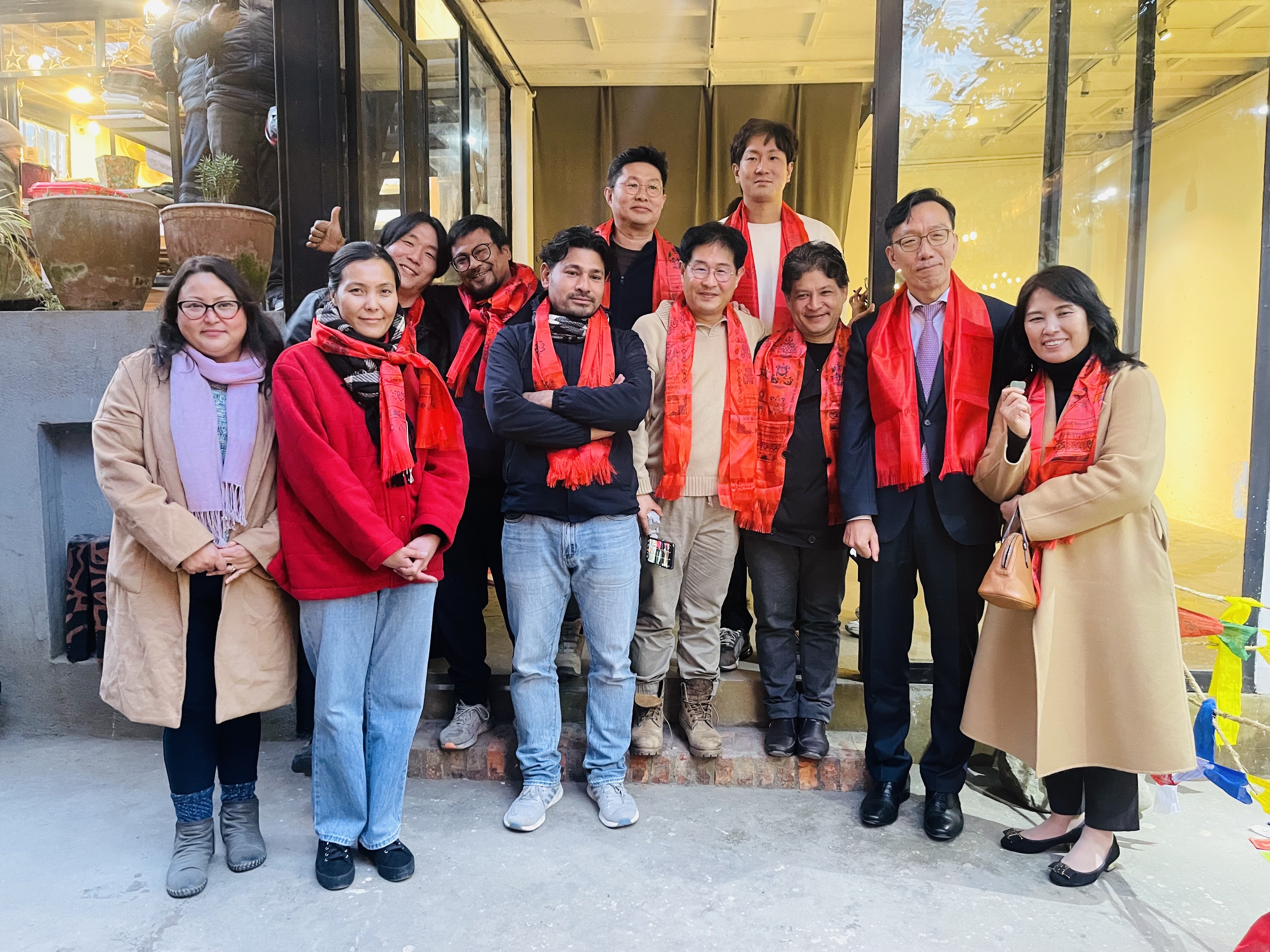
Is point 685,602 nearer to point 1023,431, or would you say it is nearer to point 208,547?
point 1023,431

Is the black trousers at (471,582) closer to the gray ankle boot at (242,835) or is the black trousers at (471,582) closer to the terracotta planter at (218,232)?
the gray ankle boot at (242,835)

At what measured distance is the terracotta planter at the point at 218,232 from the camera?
2.98 m

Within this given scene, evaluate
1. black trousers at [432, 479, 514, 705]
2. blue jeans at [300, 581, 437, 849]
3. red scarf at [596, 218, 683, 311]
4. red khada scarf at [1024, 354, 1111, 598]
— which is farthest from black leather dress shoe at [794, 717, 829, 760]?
red scarf at [596, 218, 683, 311]

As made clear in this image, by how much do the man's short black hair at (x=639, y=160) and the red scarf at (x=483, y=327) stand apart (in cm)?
48

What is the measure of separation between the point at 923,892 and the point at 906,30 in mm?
2818

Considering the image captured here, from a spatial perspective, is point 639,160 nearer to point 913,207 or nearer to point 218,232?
point 913,207

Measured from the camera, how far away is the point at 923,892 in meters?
2.05

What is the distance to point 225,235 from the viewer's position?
3012mm

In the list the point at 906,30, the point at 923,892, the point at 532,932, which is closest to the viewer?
the point at 532,932

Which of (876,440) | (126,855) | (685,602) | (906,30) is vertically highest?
(906,30)

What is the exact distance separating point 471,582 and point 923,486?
1.43m

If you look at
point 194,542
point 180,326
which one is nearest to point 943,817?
point 194,542

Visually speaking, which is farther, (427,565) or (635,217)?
(635,217)

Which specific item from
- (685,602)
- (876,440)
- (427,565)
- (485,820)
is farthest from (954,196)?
(485,820)
